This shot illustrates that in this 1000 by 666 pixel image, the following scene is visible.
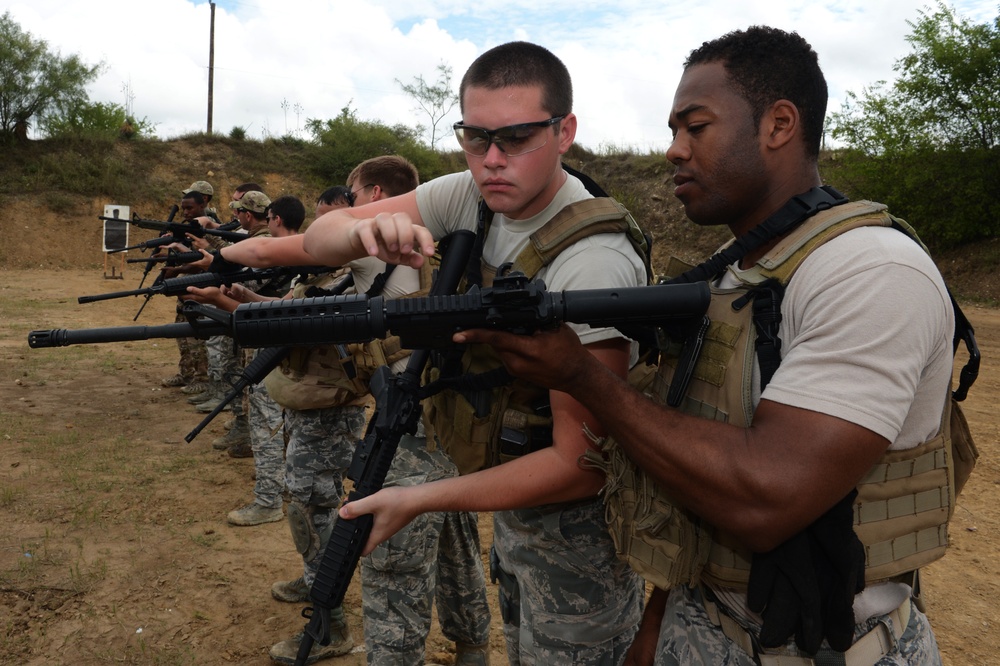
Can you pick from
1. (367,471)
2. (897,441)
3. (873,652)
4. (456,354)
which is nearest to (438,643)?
→ (367,471)

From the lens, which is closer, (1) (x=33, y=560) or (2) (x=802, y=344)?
(2) (x=802, y=344)

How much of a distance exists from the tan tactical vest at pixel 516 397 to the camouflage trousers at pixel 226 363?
507 centimetres

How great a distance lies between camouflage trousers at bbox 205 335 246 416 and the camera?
6.78 m

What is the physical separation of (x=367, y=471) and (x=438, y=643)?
2050 millimetres

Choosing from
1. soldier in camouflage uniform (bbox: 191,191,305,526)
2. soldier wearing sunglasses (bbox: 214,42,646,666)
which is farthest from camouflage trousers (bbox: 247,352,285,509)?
soldier wearing sunglasses (bbox: 214,42,646,666)

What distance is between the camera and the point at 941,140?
19.3 metres

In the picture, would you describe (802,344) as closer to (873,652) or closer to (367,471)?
(873,652)

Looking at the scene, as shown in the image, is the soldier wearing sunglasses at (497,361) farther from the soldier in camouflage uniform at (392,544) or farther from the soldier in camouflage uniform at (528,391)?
the soldier in camouflage uniform at (392,544)

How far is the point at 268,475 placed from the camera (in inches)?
209

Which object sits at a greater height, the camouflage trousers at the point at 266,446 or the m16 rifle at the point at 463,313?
the m16 rifle at the point at 463,313


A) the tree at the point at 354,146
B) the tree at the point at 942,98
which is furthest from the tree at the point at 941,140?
the tree at the point at 354,146

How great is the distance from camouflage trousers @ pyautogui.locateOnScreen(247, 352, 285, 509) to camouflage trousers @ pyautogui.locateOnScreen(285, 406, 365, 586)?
1310mm

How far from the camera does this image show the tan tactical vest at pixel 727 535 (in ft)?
4.49

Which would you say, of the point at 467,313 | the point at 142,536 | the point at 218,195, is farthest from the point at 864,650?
the point at 218,195
